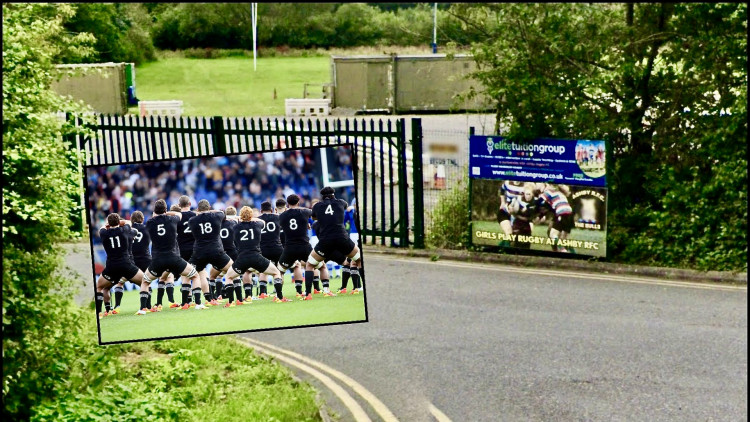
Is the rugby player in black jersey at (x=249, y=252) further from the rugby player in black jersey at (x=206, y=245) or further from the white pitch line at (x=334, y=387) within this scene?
the white pitch line at (x=334, y=387)

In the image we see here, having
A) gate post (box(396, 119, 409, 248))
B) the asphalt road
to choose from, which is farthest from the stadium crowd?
gate post (box(396, 119, 409, 248))

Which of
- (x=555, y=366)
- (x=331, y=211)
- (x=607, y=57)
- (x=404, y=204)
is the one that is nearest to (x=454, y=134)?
(x=404, y=204)

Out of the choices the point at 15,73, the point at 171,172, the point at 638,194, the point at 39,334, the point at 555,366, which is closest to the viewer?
the point at 171,172

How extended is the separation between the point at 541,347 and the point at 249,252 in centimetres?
865

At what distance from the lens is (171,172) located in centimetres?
332

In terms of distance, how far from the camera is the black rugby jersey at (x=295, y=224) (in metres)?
3.40

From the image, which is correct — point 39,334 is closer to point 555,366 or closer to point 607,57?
point 555,366

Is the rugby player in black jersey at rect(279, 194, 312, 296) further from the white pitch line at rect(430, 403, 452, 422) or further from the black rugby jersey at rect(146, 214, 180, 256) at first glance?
the white pitch line at rect(430, 403, 452, 422)

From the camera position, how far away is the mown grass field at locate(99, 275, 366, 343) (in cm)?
342

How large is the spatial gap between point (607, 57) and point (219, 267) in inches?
544

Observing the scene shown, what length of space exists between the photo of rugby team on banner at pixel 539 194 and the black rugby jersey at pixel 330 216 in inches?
508

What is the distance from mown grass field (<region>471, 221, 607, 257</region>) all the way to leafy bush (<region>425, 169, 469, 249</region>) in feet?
1.19

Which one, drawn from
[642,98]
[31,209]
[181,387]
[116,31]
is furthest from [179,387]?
[116,31]

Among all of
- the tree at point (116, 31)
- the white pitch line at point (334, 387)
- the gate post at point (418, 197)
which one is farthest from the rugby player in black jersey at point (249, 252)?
the gate post at point (418, 197)
